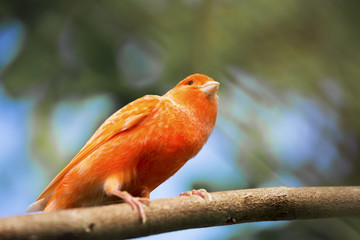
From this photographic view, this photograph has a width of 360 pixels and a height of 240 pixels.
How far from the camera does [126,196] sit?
Result: 1.94 m

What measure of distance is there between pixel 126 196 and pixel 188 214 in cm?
32

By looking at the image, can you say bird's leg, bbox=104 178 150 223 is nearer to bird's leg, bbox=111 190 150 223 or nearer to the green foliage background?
bird's leg, bbox=111 190 150 223

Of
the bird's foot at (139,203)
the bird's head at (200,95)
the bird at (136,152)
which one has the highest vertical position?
the bird's head at (200,95)

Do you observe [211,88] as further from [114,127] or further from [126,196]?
[126,196]

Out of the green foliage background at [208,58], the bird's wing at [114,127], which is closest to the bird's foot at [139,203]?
the bird's wing at [114,127]

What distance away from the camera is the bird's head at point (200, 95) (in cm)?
234

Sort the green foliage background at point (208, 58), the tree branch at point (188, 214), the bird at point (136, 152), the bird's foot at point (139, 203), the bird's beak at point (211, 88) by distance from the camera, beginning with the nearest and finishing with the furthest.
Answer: the tree branch at point (188, 214), the bird's foot at point (139, 203), the bird at point (136, 152), the bird's beak at point (211, 88), the green foliage background at point (208, 58)

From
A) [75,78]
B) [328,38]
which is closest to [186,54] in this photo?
[75,78]

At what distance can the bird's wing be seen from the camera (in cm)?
222

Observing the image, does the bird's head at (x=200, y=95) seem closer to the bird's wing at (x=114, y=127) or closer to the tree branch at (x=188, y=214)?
the bird's wing at (x=114, y=127)

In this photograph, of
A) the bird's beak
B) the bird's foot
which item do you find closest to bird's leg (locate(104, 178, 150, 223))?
the bird's foot

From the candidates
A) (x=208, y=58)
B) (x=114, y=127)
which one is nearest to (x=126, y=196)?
(x=114, y=127)

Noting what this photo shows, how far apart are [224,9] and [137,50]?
2.64 ft

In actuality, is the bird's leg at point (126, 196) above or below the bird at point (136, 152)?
below
